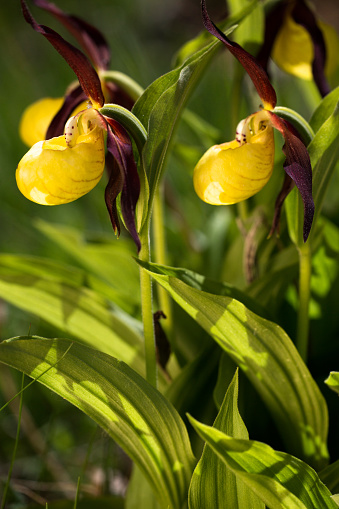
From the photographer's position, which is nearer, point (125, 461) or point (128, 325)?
point (128, 325)

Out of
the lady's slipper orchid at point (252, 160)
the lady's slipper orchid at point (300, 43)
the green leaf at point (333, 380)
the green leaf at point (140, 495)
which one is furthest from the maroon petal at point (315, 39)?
the green leaf at point (140, 495)

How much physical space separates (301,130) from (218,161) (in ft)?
0.42

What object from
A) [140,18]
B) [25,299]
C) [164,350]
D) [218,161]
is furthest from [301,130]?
[140,18]

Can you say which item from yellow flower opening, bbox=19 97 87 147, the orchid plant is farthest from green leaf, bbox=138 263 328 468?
yellow flower opening, bbox=19 97 87 147

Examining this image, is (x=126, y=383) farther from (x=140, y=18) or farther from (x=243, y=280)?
(x=140, y=18)

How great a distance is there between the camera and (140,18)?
427cm

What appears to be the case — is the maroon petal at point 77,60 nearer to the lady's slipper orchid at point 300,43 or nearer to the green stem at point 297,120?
the green stem at point 297,120

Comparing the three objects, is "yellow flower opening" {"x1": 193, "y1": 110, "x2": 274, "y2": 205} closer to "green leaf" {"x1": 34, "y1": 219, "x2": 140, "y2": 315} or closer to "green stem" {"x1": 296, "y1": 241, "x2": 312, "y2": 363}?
"green stem" {"x1": 296, "y1": 241, "x2": 312, "y2": 363}

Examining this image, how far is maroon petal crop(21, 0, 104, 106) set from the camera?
564mm

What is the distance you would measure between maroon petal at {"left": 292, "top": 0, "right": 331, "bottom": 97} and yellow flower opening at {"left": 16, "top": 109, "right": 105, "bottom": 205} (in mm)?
467

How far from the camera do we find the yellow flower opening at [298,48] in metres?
0.93

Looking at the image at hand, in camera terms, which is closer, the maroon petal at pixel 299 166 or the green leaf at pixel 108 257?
the maroon petal at pixel 299 166

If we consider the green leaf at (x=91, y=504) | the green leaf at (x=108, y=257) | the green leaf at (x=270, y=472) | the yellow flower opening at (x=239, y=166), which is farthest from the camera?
the green leaf at (x=108, y=257)

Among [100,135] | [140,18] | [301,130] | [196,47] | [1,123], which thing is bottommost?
[301,130]
